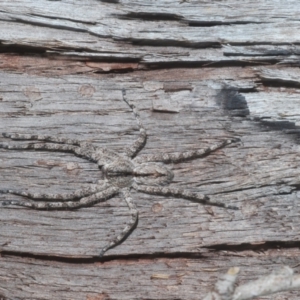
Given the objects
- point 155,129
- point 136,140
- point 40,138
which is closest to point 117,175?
point 136,140

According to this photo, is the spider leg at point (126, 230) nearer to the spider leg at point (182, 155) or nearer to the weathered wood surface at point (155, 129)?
the weathered wood surface at point (155, 129)

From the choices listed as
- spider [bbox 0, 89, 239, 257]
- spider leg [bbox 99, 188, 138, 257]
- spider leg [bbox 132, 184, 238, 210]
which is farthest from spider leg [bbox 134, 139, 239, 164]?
spider leg [bbox 99, 188, 138, 257]

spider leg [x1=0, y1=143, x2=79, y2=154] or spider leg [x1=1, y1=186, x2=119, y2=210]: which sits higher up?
spider leg [x1=0, y1=143, x2=79, y2=154]

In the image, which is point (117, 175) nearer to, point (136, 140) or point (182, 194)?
point (136, 140)

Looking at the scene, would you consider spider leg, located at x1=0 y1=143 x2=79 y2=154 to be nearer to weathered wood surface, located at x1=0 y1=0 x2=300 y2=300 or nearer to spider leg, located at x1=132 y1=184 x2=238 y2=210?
weathered wood surface, located at x1=0 y1=0 x2=300 y2=300

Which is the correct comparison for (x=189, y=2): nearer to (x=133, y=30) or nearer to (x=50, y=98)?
(x=133, y=30)

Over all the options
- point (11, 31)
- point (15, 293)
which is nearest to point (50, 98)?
point (11, 31)
